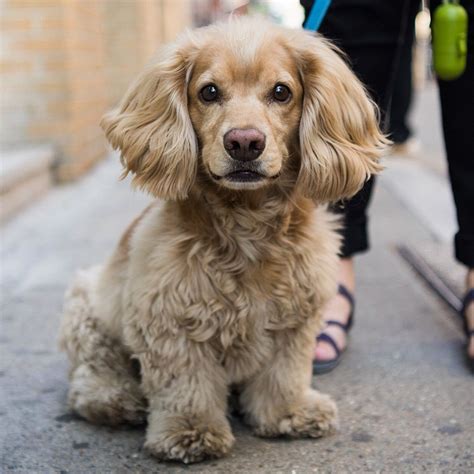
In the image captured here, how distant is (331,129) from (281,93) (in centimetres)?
18

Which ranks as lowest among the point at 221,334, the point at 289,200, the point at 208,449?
the point at 208,449

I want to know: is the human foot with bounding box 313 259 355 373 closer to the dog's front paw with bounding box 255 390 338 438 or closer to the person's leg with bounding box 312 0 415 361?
the person's leg with bounding box 312 0 415 361

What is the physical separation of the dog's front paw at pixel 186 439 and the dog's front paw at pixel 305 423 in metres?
0.16

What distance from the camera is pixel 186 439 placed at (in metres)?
2.26

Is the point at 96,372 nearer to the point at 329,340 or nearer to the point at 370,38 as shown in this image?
the point at 329,340

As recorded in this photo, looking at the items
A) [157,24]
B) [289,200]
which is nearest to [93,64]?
[289,200]

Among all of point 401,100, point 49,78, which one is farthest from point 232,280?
point 401,100

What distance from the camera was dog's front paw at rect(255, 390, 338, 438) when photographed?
2398 mm

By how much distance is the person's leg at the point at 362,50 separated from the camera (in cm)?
301

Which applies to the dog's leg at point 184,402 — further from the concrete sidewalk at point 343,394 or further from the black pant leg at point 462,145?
the black pant leg at point 462,145

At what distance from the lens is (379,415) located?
2559 millimetres

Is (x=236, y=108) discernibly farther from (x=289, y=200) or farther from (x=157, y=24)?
(x=157, y=24)

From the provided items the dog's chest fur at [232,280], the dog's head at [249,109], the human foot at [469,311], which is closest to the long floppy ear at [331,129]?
the dog's head at [249,109]

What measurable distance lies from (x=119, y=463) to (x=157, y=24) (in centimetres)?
1276
